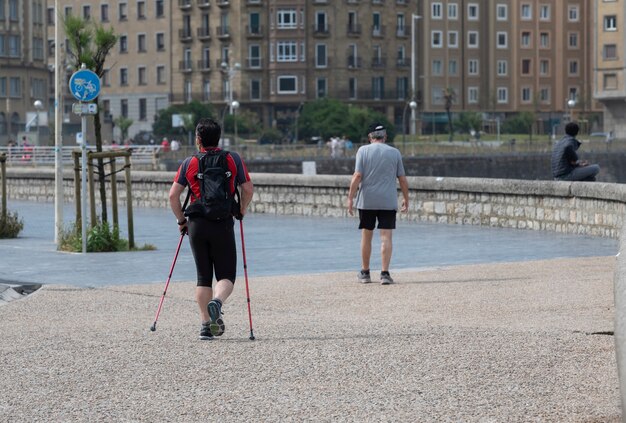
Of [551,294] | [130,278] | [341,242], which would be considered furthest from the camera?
[341,242]

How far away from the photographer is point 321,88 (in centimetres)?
11256

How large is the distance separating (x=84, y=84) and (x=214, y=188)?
33.4 ft

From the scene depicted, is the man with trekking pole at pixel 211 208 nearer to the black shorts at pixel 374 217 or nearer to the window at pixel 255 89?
the black shorts at pixel 374 217

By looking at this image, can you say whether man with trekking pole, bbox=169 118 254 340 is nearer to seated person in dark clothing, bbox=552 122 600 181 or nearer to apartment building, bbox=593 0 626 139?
seated person in dark clothing, bbox=552 122 600 181

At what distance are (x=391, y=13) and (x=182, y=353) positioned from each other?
356 ft

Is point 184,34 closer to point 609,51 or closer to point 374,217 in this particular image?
point 609,51

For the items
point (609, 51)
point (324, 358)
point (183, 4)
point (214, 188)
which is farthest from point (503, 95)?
point (324, 358)

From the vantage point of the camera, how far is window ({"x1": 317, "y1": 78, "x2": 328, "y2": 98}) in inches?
4422

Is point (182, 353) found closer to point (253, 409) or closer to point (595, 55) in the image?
point (253, 409)

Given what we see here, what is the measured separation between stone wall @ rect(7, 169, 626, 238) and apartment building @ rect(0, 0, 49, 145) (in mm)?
80752

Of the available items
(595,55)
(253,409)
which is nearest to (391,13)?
(595,55)

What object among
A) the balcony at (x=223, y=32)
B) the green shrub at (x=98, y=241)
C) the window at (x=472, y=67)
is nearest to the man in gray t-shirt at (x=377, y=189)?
the green shrub at (x=98, y=241)

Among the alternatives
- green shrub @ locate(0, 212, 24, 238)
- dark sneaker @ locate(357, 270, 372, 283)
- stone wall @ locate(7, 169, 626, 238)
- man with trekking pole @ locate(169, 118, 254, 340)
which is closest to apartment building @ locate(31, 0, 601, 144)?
stone wall @ locate(7, 169, 626, 238)

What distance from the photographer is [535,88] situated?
128125 millimetres
